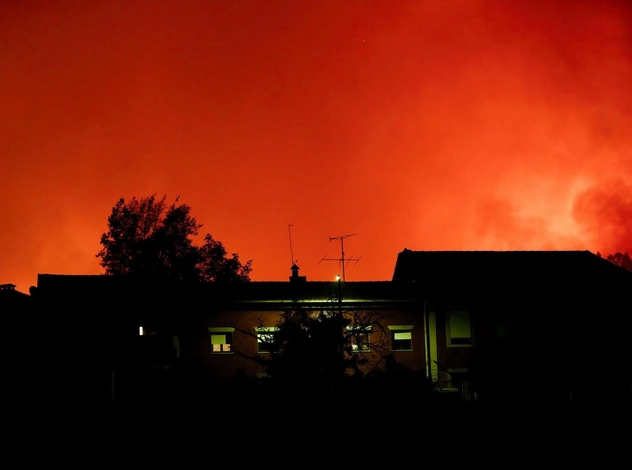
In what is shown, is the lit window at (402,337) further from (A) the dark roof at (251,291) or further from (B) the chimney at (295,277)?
(B) the chimney at (295,277)

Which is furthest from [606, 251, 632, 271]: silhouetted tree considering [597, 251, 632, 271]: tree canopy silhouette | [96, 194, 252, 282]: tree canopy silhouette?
[96, 194, 252, 282]: tree canopy silhouette

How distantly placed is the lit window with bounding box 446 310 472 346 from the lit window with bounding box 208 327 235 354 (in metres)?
10.2

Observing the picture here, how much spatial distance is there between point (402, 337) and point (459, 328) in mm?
2793

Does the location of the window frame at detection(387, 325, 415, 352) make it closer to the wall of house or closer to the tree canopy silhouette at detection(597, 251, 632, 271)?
the wall of house

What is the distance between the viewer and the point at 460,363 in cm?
3356

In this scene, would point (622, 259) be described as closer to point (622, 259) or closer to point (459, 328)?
point (622, 259)

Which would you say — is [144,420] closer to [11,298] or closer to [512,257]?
[11,298]

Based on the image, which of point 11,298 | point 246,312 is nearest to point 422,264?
point 246,312

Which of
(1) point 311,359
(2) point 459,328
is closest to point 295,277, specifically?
(2) point 459,328

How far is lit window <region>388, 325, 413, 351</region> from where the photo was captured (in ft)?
110

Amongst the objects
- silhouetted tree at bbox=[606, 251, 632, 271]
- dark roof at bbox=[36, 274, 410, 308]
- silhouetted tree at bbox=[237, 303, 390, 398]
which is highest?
silhouetted tree at bbox=[606, 251, 632, 271]

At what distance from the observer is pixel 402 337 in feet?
111

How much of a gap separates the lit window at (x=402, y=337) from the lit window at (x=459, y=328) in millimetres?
1828

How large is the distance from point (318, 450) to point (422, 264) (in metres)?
21.2
